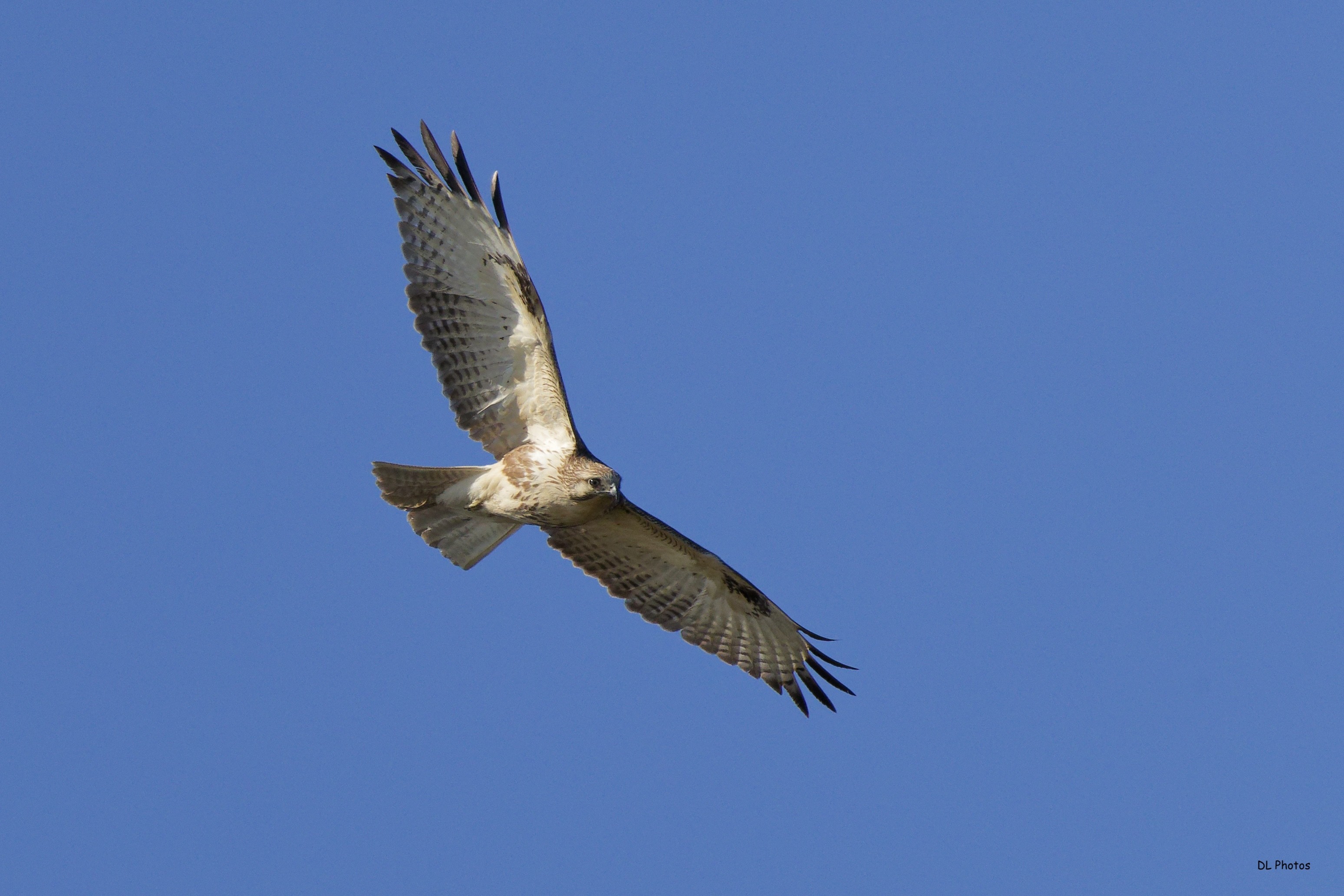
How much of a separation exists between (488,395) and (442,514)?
0.97 m

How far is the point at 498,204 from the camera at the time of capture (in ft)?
32.4

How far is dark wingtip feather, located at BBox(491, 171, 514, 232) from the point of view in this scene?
9.88m

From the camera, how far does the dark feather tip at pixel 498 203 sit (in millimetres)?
9883

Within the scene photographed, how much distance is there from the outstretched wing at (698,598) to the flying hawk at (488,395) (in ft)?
0.13

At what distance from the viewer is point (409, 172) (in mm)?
10039

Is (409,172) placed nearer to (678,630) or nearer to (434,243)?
(434,243)

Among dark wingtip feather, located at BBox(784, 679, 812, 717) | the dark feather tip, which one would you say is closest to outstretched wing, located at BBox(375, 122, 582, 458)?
the dark feather tip

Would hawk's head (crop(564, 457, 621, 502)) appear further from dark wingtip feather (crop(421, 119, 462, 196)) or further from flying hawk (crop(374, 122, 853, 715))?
dark wingtip feather (crop(421, 119, 462, 196))

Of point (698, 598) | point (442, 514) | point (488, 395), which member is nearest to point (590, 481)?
point (488, 395)

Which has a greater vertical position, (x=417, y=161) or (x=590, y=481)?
(x=417, y=161)

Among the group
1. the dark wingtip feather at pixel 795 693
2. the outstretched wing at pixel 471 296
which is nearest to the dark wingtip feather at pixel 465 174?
the outstretched wing at pixel 471 296

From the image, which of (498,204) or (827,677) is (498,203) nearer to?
(498,204)

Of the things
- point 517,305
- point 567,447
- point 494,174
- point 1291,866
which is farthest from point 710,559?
point 1291,866

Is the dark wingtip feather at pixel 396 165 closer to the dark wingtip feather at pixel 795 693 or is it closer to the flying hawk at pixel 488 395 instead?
the flying hawk at pixel 488 395
